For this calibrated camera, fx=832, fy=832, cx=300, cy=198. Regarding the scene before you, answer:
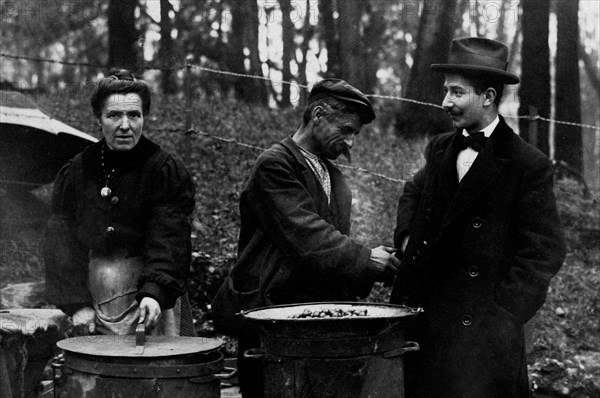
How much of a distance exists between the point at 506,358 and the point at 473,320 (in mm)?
270

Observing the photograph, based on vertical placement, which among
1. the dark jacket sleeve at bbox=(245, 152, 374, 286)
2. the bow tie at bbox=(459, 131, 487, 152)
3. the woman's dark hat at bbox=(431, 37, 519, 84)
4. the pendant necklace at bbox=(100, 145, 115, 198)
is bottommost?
the dark jacket sleeve at bbox=(245, 152, 374, 286)

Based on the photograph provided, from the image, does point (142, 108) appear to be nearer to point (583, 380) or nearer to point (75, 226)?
point (75, 226)

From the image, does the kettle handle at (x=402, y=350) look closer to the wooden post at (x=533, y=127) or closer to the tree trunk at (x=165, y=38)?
the wooden post at (x=533, y=127)

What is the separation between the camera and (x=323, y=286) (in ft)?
16.1

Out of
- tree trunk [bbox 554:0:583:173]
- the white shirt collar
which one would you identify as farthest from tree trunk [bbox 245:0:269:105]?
the white shirt collar

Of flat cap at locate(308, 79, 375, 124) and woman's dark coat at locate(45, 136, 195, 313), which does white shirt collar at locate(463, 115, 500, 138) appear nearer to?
flat cap at locate(308, 79, 375, 124)

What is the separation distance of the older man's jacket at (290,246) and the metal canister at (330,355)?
0.62 metres

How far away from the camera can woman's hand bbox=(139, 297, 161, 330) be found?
4395 millimetres

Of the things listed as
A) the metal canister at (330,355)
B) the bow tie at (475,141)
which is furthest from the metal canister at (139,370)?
the bow tie at (475,141)

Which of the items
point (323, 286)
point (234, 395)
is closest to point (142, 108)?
point (323, 286)

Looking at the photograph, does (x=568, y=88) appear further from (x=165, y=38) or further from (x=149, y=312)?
(x=149, y=312)

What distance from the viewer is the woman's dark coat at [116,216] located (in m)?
4.70

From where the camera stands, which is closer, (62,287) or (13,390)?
(62,287)

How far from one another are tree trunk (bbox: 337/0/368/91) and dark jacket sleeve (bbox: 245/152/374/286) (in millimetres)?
8725
